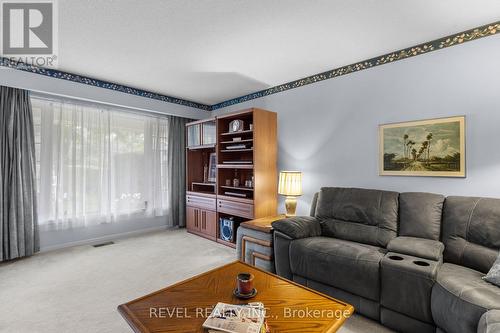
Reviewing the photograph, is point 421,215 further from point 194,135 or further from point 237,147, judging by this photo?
point 194,135

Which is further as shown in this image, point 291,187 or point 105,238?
point 105,238

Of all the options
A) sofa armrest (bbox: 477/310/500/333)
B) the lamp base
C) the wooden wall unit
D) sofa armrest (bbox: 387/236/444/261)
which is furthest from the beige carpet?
the lamp base

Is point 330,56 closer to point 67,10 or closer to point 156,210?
point 67,10

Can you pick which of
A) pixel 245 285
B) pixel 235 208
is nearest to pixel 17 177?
pixel 235 208

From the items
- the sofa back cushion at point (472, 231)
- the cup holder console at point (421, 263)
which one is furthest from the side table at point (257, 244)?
the sofa back cushion at point (472, 231)

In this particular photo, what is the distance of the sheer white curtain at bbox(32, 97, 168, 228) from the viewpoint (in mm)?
3537

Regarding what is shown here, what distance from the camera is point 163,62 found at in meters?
3.09

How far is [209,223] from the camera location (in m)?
4.27

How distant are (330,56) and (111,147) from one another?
3598mm

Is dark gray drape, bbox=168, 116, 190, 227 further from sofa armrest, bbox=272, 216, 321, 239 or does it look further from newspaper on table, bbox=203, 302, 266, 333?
newspaper on table, bbox=203, 302, 266, 333

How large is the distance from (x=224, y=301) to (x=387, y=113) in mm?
2637

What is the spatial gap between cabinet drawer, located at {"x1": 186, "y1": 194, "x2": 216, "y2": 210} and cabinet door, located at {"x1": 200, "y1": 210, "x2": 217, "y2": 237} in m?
0.10

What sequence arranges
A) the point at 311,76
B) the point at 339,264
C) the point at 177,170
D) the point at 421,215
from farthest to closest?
the point at 177,170 < the point at 311,76 < the point at 421,215 < the point at 339,264

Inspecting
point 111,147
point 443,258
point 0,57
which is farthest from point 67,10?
point 443,258
